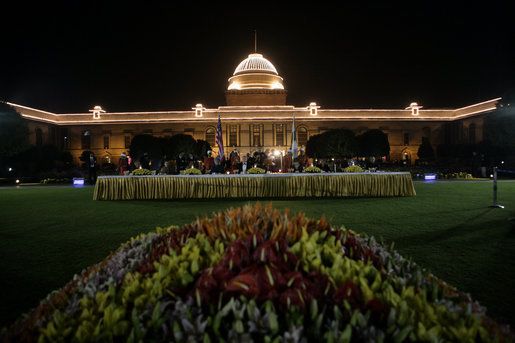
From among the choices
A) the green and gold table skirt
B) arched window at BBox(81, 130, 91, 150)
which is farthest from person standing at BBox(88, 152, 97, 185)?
arched window at BBox(81, 130, 91, 150)

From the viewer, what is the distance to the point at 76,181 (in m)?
24.2

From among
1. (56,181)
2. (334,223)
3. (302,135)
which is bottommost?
(334,223)

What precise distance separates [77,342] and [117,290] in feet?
2.36

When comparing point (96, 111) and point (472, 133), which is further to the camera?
point (96, 111)

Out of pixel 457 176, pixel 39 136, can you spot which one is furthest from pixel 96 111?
pixel 457 176

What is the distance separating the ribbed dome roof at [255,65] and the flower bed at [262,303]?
55.1m

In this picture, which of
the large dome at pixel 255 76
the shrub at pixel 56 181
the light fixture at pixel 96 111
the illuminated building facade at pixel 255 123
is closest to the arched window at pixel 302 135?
the illuminated building facade at pixel 255 123

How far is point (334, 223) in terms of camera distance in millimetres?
7910

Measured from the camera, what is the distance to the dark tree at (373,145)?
143 ft

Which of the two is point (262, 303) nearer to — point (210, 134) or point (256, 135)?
point (256, 135)

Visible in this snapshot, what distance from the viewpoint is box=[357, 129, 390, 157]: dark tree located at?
43.7m

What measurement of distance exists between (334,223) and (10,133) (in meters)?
33.5

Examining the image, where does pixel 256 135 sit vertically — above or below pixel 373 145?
above

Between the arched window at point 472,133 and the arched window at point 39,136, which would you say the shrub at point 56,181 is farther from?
the arched window at point 472,133
